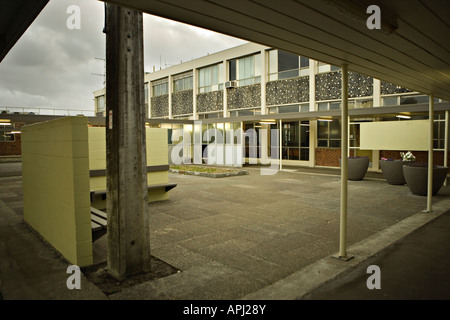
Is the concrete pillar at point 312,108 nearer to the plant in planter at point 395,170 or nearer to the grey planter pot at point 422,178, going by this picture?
the plant in planter at point 395,170

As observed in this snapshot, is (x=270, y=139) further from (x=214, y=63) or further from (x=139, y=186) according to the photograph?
(x=139, y=186)

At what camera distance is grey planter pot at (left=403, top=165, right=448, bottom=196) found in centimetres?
912

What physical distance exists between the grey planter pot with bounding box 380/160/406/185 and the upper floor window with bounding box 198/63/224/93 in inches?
612

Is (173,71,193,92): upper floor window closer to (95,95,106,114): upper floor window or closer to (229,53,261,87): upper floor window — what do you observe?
(229,53,261,87): upper floor window

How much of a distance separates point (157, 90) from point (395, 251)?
31.3 meters

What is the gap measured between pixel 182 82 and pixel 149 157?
2191cm

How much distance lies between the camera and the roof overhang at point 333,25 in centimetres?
282

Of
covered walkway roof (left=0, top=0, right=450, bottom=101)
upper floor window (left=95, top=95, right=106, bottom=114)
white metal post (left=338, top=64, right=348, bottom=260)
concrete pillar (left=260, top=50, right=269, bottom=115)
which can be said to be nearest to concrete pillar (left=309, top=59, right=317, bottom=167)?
concrete pillar (left=260, top=50, right=269, bottom=115)

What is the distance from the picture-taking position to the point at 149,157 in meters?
8.60

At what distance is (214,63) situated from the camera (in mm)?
24938

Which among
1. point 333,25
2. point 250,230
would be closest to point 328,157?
point 250,230

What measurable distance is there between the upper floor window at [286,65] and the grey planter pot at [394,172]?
9.25 m

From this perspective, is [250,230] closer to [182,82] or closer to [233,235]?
[233,235]

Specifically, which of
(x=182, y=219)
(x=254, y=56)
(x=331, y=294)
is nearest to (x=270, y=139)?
(x=254, y=56)
